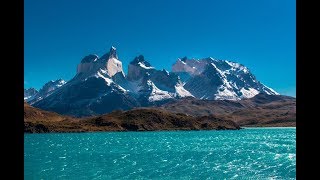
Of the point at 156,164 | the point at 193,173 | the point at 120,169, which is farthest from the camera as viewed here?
the point at 156,164
